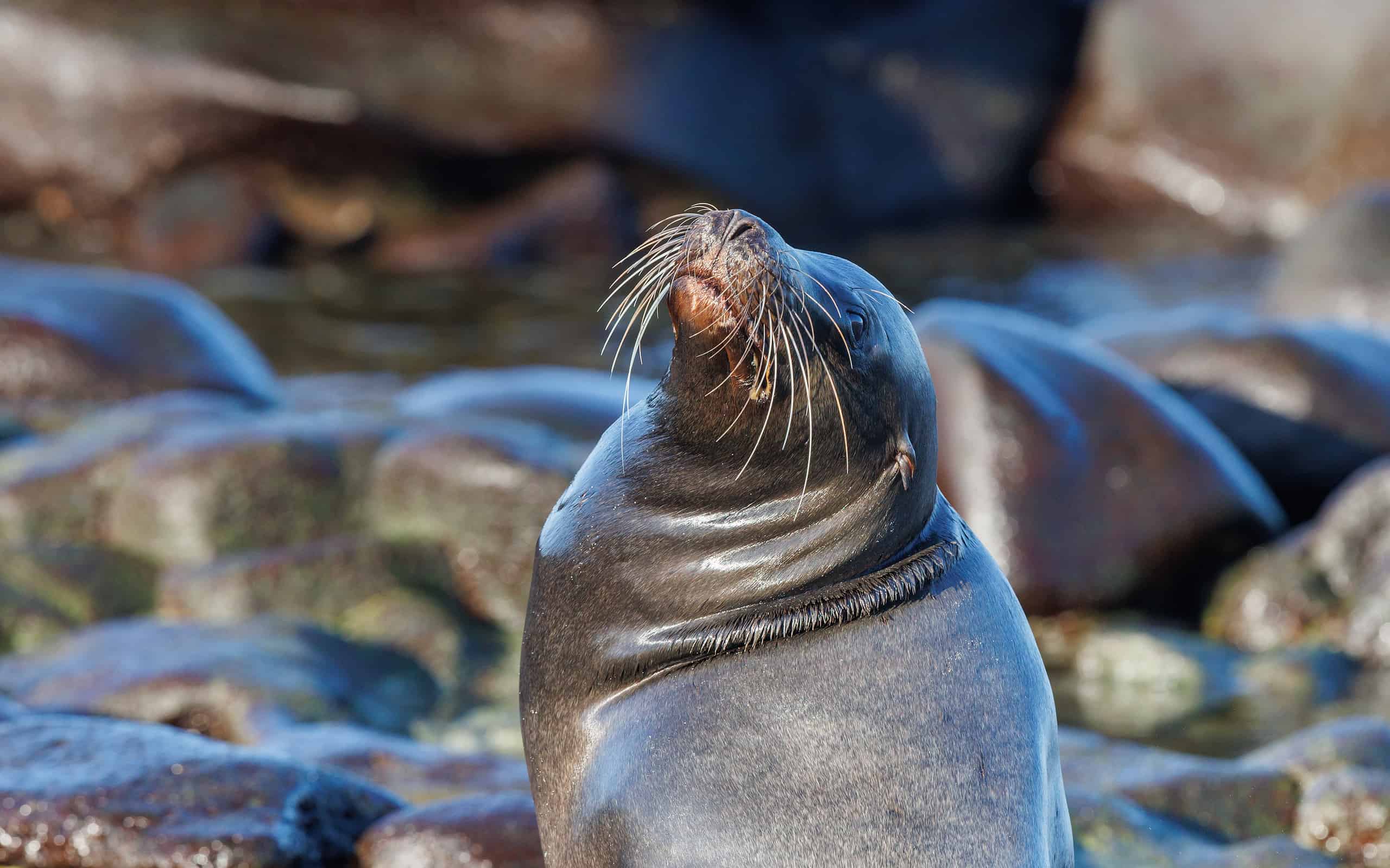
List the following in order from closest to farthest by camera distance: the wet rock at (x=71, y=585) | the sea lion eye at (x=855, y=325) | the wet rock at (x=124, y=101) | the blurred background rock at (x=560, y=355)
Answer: the sea lion eye at (x=855, y=325) < the blurred background rock at (x=560, y=355) < the wet rock at (x=71, y=585) < the wet rock at (x=124, y=101)

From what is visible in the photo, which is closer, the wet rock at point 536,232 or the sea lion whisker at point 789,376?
the sea lion whisker at point 789,376

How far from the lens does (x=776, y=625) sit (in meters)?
4.07

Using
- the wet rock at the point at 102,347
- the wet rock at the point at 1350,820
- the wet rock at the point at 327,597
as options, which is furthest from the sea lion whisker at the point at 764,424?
the wet rock at the point at 102,347

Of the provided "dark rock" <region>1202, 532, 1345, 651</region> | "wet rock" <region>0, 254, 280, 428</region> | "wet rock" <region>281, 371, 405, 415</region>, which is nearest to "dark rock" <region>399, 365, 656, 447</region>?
"wet rock" <region>281, 371, 405, 415</region>

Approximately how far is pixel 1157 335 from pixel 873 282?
7.10 meters

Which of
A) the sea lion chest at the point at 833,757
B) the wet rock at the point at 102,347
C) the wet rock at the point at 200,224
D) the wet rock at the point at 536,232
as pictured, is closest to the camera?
the sea lion chest at the point at 833,757

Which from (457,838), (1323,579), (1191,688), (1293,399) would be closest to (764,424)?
(457,838)

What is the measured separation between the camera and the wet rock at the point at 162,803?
477cm

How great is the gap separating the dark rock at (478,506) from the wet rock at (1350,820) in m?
4.19

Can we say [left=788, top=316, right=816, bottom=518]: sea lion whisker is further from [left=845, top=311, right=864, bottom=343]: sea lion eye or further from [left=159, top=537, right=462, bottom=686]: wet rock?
[left=159, top=537, right=462, bottom=686]: wet rock

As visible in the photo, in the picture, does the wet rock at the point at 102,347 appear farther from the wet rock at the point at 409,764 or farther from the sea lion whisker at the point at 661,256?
the sea lion whisker at the point at 661,256

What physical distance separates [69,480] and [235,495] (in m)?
0.99

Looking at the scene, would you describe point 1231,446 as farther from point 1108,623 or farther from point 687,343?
point 687,343

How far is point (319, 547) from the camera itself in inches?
341
